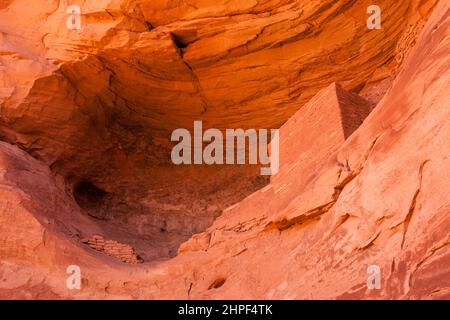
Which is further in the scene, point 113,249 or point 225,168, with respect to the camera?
point 225,168

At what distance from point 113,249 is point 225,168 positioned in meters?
3.44

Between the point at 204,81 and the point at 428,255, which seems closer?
the point at 428,255

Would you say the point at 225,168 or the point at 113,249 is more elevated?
the point at 225,168

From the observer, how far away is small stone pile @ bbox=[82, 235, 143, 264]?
26.6 ft

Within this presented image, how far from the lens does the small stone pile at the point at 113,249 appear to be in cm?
812

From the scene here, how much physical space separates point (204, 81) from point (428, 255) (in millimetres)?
6247

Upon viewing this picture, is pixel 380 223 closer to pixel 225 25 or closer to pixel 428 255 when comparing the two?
pixel 428 255

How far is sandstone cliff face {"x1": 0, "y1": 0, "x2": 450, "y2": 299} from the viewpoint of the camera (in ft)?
17.0

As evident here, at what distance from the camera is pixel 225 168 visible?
36.9ft

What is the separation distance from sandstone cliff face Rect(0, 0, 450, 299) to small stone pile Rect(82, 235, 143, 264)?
23cm

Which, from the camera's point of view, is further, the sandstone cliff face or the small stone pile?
the small stone pile

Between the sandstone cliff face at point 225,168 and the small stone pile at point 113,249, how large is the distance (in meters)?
0.23

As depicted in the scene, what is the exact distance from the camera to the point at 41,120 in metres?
9.99

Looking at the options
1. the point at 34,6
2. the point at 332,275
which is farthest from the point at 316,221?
the point at 34,6
